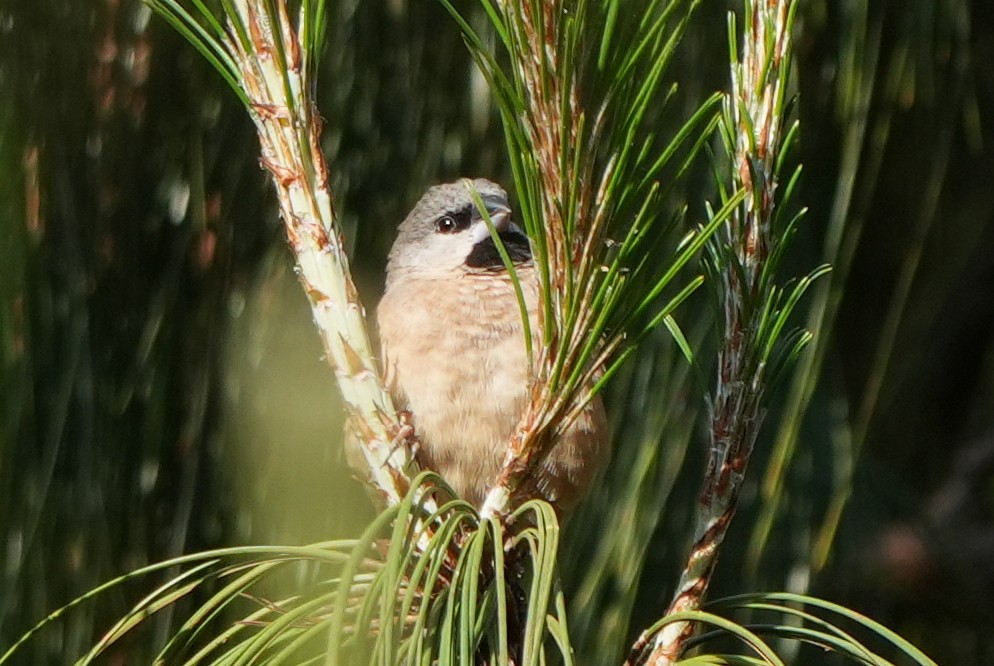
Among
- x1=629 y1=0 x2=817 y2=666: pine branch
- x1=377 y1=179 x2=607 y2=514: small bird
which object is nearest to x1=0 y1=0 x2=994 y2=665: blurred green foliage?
x1=377 y1=179 x2=607 y2=514: small bird

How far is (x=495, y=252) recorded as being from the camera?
2.02 m

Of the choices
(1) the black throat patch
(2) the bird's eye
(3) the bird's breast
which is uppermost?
(2) the bird's eye

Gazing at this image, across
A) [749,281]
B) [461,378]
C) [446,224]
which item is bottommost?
A: [461,378]

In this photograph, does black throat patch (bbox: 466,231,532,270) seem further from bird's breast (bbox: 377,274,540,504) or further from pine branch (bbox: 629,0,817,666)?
pine branch (bbox: 629,0,817,666)

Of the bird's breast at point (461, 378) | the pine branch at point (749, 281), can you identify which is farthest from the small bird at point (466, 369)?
the pine branch at point (749, 281)

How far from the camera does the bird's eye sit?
1.90 m

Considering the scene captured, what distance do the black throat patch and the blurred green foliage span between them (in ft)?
0.90

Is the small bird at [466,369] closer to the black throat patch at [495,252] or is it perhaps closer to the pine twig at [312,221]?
the black throat patch at [495,252]

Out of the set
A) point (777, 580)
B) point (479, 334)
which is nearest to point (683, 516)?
point (777, 580)

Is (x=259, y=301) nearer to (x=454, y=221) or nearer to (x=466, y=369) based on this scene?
(x=466, y=369)

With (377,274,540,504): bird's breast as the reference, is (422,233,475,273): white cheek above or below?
above

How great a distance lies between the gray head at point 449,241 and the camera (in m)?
1.77

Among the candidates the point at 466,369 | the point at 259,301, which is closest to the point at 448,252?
the point at 466,369

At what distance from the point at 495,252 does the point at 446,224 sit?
0.10m
